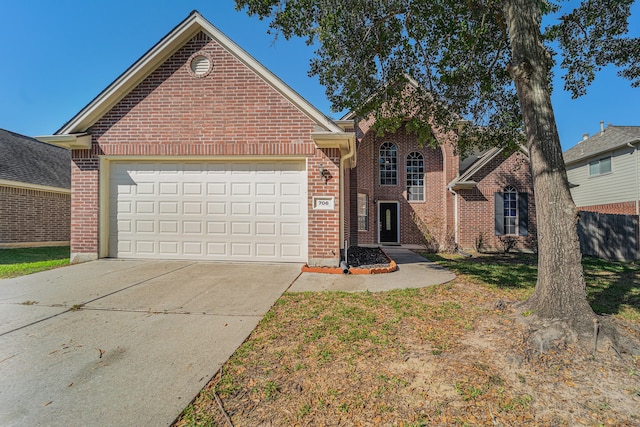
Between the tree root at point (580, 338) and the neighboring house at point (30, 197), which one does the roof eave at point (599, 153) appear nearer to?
the tree root at point (580, 338)

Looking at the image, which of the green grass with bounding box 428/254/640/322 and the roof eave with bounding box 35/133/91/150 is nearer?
the green grass with bounding box 428/254/640/322

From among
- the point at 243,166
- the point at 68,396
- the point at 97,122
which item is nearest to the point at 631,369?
the point at 68,396

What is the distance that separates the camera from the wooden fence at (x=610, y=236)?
35.9ft

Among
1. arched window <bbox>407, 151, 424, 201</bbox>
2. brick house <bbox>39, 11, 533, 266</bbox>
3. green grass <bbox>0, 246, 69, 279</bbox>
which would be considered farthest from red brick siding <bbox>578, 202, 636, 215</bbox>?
green grass <bbox>0, 246, 69, 279</bbox>

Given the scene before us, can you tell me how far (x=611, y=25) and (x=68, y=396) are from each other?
11.1 m

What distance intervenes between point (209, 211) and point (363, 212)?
348 inches

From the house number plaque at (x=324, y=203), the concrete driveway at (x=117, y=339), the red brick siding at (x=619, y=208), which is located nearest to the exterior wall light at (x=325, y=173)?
the house number plaque at (x=324, y=203)

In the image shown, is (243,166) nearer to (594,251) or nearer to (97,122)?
(97,122)

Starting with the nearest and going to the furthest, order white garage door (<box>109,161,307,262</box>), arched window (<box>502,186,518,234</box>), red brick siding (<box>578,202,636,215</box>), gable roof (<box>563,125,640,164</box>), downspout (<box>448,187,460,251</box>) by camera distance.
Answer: white garage door (<box>109,161,307,262</box>) < arched window (<box>502,186,518,234</box>) < downspout (<box>448,187,460,251</box>) < red brick siding (<box>578,202,636,215</box>) < gable roof (<box>563,125,640,164</box>)

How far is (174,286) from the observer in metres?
5.79

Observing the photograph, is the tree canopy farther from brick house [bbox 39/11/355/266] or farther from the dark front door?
the dark front door

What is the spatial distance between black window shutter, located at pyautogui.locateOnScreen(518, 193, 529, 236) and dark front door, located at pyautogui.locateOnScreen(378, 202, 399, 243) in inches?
217

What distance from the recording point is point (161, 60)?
803 cm

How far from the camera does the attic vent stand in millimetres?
7953
